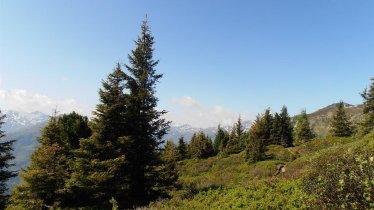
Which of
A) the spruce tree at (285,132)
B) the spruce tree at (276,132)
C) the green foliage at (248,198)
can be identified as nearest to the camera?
the green foliage at (248,198)

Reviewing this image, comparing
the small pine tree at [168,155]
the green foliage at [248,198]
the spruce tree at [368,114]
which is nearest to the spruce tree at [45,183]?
the small pine tree at [168,155]

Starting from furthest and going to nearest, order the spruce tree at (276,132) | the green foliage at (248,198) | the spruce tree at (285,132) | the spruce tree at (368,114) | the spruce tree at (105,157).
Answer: the spruce tree at (285,132) < the spruce tree at (276,132) < the spruce tree at (368,114) < the spruce tree at (105,157) < the green foliage at (248,198)

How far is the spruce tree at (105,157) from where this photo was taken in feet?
66.9

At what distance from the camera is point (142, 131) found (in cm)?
2302

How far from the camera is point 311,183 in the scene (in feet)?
30.8

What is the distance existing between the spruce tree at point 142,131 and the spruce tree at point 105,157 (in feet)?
1.87

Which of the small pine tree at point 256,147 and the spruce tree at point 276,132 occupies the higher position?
the spruce tree at point 276,132

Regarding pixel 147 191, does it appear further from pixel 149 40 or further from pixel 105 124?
pixel 149 40

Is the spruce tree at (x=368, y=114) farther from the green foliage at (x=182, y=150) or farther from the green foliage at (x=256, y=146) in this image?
the green foliage at (x=182, y=150)

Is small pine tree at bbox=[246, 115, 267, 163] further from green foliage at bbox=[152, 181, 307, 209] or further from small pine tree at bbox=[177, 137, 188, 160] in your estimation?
small pine tree at bbox=[177, 137, 188, 160]

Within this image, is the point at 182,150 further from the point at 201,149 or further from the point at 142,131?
the point at 142,131

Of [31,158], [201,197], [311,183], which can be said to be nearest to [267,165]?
[201,197]

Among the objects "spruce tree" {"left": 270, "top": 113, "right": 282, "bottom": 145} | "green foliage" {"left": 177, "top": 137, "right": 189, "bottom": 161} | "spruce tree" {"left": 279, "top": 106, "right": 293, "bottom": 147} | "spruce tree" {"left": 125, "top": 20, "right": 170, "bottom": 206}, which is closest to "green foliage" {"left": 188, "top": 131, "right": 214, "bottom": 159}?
"green foliage" {"left": 177, "top": 137, "right": 189, "bottom": 161}

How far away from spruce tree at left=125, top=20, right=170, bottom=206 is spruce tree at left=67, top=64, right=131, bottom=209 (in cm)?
57
